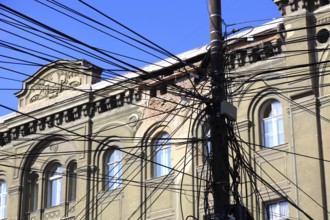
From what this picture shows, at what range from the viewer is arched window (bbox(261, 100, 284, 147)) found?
82.5 feet

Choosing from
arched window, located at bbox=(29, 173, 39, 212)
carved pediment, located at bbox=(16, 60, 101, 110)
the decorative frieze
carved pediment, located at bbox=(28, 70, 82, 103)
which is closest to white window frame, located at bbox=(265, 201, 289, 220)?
the decorative frieze

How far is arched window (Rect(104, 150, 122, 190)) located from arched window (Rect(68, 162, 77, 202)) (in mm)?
1376

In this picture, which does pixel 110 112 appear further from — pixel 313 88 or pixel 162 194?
pixel 313 88

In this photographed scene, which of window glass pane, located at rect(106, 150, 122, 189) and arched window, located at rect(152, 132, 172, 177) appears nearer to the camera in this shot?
arched window, located at rect(152, 132, 172, 177)

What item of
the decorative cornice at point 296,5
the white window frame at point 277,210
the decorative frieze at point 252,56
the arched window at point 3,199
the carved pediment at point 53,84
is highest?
the decorative cornice at point 296,5

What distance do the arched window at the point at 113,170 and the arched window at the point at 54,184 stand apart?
232 centimetres

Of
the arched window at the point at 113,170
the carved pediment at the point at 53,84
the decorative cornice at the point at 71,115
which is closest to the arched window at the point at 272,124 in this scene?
the decorative cornice at the point at 71,115

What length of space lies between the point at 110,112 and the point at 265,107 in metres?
6.50

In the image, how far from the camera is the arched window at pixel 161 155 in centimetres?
2791

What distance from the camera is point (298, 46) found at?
2497cm

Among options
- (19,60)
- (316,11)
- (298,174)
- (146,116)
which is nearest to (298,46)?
(316,11)

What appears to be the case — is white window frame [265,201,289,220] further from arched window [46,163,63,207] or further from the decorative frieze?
arched window [46,163,63,207]

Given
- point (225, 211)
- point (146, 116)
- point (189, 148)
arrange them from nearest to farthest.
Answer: point (225, 211) < point (189, 148) < point (146, 116)

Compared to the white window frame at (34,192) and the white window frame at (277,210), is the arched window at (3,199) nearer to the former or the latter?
the white window frame at (34,192)
